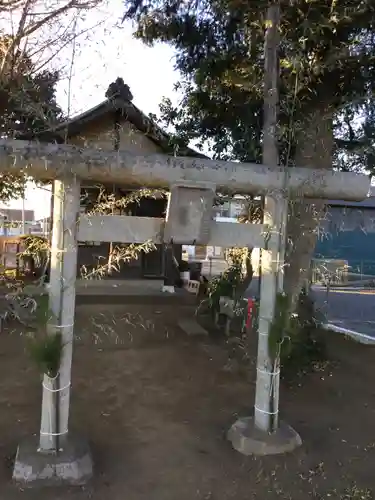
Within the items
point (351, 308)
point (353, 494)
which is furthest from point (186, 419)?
point (351, 308)

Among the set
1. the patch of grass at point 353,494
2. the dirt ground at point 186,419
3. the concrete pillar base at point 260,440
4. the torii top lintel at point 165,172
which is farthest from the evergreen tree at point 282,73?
the patch of grass at point 353,494

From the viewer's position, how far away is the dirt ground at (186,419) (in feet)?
11.9

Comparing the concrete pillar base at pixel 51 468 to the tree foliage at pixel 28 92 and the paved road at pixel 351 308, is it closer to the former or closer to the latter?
the tree foliage at pixel 28 92

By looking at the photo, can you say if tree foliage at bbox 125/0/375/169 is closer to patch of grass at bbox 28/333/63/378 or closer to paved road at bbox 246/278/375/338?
patch of grass at bbox 28/333/63/378

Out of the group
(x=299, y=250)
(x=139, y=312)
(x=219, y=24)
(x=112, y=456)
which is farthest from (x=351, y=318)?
(x=112, y=456)

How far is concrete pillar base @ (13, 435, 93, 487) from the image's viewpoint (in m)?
3.49

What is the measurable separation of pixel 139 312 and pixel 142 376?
333cm

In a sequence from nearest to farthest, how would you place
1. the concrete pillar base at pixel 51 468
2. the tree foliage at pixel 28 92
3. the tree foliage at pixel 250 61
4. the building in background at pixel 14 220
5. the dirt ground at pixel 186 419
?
the concrete pillar base at pixel 51 468, the dirt ground at pixel 186 419, the tree foliage at pixel 28 92, the tree foliage at pixel 250 61, the building in background at pixel 14 220

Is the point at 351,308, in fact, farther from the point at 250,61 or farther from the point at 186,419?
the point at 186,419

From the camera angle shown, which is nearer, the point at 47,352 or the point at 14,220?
the point at 47,352

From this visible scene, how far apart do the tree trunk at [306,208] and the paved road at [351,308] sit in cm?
232

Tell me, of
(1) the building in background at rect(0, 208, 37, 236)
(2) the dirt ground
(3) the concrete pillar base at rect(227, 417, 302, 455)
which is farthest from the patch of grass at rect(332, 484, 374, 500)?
(1) the building in background at rect(0, 208, 37, 236)

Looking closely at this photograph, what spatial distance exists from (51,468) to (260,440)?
165 centimetres

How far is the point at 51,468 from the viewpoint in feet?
11.6
